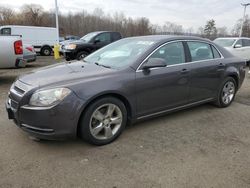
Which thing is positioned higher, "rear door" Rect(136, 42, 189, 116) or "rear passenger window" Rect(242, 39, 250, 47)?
"rear passenger window" Rect(242, 39, 250, 47)

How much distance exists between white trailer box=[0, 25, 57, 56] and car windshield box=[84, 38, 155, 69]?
46.3 ft

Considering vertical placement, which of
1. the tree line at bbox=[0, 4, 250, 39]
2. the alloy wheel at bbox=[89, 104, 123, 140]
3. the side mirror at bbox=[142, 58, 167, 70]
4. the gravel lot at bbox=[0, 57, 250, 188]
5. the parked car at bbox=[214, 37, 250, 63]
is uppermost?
the tree line at bbox=[0, 4, 250, 39]

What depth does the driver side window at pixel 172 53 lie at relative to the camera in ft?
11.8

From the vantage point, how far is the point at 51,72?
3242mm

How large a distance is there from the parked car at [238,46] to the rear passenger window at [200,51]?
7.47 meters

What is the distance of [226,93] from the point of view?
475cm

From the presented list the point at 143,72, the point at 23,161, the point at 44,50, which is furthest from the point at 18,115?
the point at 44,50

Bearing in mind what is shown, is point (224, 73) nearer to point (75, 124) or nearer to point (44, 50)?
point (75, 124)

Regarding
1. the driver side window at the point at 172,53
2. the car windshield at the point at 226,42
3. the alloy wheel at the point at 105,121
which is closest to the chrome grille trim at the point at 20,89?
the alloy wheel at the point at 105,121

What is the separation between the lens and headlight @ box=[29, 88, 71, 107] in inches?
105

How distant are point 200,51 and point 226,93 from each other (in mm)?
1208

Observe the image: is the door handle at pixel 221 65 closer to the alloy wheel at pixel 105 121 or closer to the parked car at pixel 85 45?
the alloy wheel at pixel 105 121

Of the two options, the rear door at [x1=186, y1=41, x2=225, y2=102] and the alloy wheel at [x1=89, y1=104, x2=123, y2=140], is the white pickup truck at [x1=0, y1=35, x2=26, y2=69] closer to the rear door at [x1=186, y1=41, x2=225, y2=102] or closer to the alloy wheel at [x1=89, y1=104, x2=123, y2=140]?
the alloy wheel at [x1=89, y1=104, x2=123, y2=140]

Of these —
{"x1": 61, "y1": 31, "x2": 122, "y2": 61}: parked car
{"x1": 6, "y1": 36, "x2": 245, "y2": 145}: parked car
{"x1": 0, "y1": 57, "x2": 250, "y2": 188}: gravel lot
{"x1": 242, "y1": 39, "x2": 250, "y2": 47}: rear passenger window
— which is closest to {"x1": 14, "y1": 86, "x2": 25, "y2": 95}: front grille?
{"x1": 6, "y1": 36, "x2": 245, "y2": 145}: parked car
